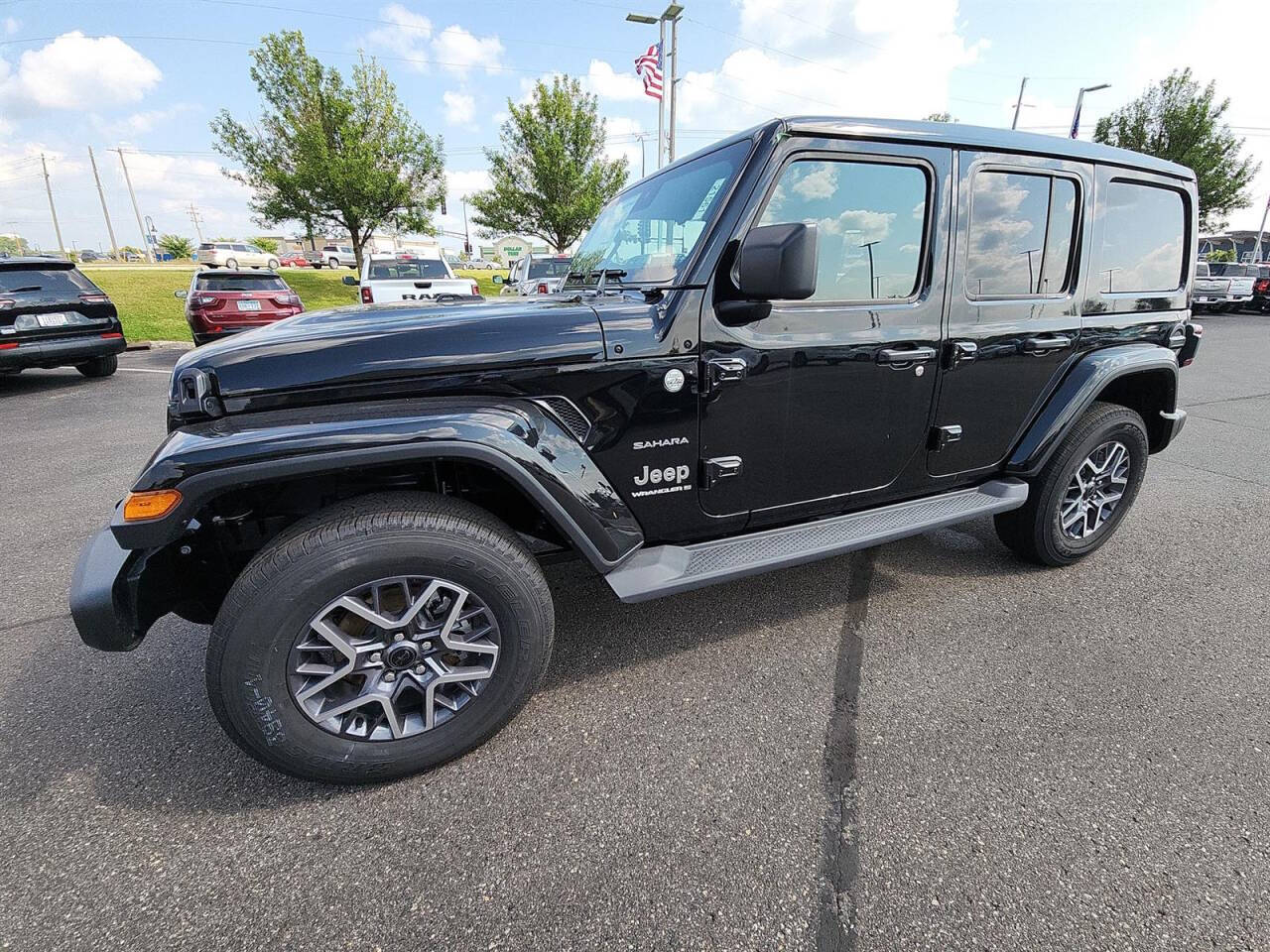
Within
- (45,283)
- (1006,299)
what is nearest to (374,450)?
(1006,299)

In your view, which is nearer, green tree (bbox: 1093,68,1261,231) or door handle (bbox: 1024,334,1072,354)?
door handle (bbox: 1024,334,1072,354)

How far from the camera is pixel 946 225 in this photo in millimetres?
2434

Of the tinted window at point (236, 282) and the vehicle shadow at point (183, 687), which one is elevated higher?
the tinted window at point (236, 282)

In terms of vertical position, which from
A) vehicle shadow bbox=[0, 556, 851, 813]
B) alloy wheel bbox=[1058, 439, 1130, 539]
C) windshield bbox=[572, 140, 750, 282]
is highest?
windshield bbox=[572, 140, 750, 282]

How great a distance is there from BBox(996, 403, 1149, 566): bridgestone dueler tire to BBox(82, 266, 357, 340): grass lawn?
454 inches

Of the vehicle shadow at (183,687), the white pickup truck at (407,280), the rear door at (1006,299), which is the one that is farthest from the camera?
the white pickup truck at (407,280)

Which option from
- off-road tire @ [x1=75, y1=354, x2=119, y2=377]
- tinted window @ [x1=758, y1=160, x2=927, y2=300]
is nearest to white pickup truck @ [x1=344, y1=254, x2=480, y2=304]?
off-road tire @ [x1=75, y1=354, x2=119, y2=377]

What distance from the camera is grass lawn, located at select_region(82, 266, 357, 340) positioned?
498 inches

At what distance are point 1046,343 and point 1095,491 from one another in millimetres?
1000

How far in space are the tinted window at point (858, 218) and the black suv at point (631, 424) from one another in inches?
0.4

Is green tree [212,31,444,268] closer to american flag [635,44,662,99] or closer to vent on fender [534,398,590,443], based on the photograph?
american flag [635,44,662,99]

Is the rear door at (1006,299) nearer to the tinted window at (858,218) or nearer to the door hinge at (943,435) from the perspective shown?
the door hinge at (943,435)

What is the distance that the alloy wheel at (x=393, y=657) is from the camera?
5.81 feet

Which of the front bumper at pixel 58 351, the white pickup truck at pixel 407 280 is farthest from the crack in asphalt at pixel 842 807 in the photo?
the front bumper at pixel 58 351
